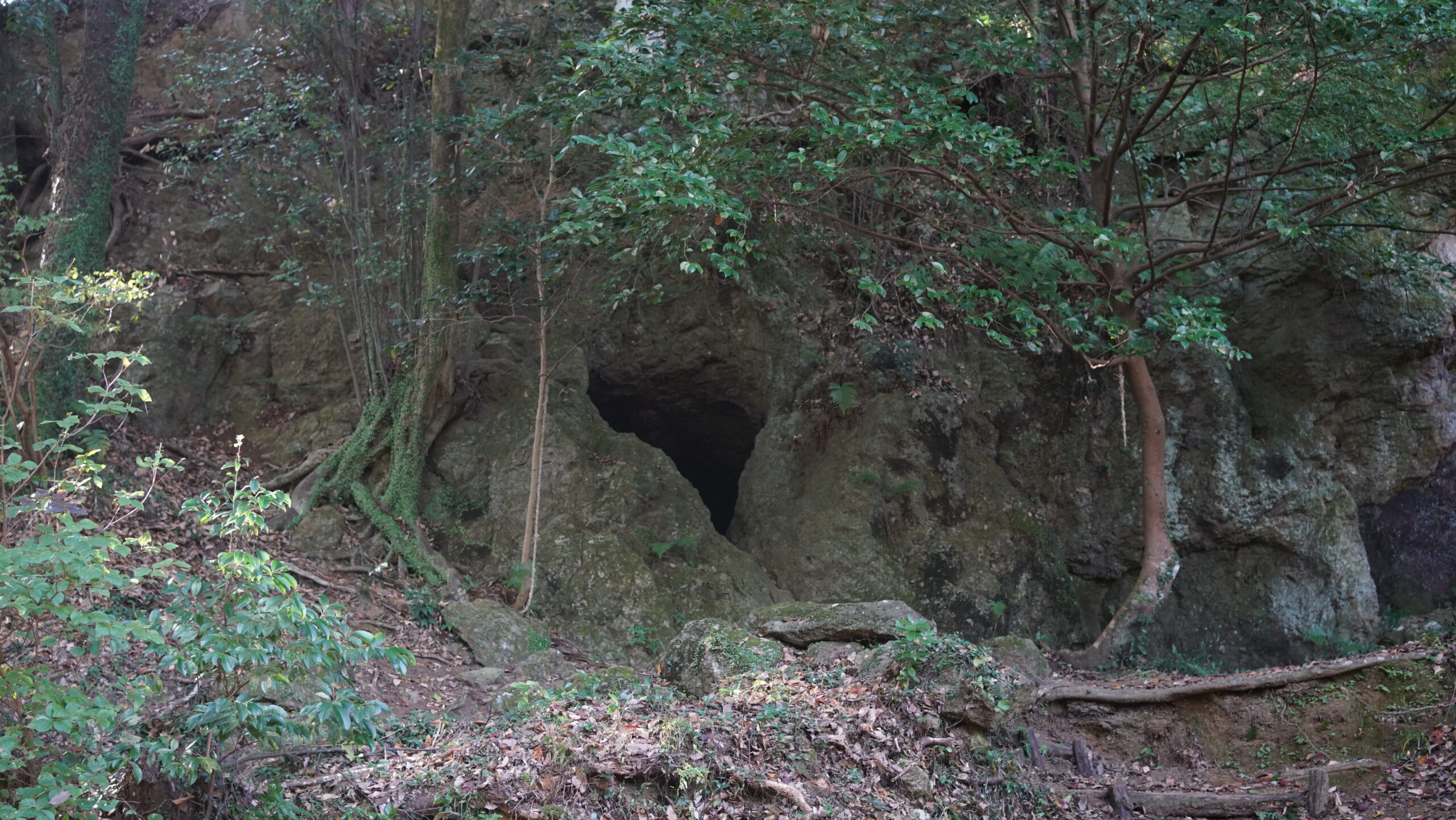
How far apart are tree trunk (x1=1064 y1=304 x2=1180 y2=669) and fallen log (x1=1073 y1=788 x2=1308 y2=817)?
3.16 meters

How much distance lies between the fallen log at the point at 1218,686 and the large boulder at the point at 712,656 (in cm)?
223

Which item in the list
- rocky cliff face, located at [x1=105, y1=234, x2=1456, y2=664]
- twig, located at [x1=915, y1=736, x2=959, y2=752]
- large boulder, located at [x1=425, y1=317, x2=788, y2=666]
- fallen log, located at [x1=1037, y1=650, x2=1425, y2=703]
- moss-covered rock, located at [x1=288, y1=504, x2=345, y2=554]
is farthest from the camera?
rocky cliff face, located at [x1=105, y1=234, x2=1456, y2=664]

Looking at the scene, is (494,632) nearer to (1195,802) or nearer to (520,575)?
(520,575)

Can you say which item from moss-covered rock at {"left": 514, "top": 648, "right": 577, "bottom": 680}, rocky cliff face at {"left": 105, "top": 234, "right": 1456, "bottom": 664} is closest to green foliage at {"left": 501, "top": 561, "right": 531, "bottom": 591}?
rocky cliff face at {"left": 105, "top": 234, "right": 1456, "bottom": 664}

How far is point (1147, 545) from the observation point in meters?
10.0

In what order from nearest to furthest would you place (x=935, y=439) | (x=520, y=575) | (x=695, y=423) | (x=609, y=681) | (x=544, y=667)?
(x=609, y=681) → (x=544, y=667) → (x=520, y=575) → (x=935, y=439) → (x=695, y=423)

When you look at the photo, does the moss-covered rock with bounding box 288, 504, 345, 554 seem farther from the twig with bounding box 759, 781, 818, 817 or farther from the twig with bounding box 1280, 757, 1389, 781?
the twig with bounding box 1280, 757, 1389, 781

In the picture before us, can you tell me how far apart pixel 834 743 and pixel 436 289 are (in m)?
7.06

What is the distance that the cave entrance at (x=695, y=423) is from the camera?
1230 centimetres

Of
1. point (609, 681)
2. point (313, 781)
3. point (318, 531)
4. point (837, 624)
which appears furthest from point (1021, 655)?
point (318, 531)

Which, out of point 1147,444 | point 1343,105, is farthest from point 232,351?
point 1343,105

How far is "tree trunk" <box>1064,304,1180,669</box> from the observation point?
9789mm

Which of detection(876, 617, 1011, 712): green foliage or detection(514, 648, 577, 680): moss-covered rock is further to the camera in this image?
detection(514, 648, 577, 680): moss-covered rock

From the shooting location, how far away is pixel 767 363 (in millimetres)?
11859
